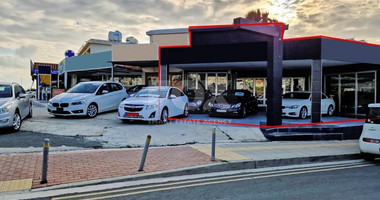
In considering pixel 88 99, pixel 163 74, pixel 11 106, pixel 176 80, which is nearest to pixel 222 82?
pixel 176 80

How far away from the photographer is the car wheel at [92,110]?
1346 cm

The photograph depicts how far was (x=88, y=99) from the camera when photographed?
13430 millimetres

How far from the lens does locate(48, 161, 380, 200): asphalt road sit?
516cm

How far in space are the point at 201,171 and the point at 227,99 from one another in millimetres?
9279

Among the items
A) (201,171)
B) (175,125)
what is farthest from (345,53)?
(201,171)

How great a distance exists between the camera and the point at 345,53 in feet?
47.3

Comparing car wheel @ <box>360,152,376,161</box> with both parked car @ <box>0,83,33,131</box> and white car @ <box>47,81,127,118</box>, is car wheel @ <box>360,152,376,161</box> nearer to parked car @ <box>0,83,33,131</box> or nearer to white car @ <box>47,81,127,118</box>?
white car @ <box>47,81,127,118</box>

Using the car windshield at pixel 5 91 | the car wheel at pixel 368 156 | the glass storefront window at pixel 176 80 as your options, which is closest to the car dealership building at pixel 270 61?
the glass storefront window at pixel 176 80

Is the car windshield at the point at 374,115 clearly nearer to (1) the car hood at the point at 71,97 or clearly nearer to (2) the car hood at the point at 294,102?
(2) the car hood at the point at 294,102

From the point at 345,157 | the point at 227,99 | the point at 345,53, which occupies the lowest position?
the point at 345,157

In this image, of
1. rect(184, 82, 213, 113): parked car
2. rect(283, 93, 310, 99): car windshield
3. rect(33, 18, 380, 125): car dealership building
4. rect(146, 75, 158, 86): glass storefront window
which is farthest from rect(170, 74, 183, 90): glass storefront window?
rect(283, 93, 310, 99): car windshield

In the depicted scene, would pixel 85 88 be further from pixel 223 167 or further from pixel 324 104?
pixel 324 104

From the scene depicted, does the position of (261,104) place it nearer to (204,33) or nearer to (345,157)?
(204,33)

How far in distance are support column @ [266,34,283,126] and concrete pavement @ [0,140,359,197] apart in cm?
296
